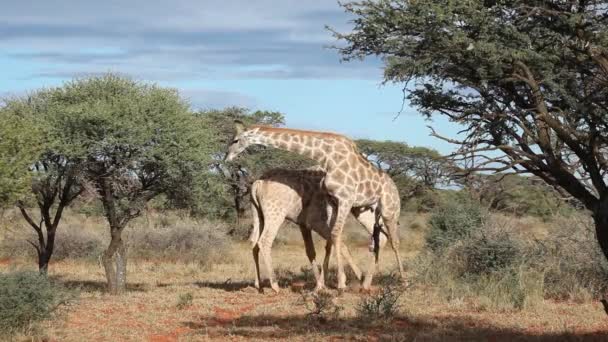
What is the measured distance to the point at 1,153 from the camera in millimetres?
10836

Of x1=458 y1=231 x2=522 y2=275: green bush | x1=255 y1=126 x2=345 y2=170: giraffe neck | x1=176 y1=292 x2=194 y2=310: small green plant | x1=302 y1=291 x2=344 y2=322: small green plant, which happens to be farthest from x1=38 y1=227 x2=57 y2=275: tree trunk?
x1=458 y1=231 x2=522 y2=275: green bush

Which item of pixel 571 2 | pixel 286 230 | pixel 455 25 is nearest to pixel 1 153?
pixel 455 25

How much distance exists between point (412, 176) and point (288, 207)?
91.5 inches

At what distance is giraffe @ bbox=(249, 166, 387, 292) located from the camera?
1417 cm

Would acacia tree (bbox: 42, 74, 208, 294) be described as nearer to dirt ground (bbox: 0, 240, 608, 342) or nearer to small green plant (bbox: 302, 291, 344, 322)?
dirt ground (bbox: 0, 240, 608, 342)

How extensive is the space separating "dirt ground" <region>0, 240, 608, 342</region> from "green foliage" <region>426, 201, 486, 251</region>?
384 cm

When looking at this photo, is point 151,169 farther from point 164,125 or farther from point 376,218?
point 376,218

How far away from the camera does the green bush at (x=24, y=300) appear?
10.2 m

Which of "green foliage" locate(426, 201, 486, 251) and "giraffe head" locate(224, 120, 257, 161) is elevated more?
"giraffe head" locate(224, 120, 257, 161)

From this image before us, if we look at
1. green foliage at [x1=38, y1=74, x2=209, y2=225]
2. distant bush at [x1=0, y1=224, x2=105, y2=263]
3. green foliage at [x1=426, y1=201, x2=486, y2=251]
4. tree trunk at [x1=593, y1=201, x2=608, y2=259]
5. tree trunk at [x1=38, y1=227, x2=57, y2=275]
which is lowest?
distant bush at [x1=0, y1=224, x2=105, y2=263]

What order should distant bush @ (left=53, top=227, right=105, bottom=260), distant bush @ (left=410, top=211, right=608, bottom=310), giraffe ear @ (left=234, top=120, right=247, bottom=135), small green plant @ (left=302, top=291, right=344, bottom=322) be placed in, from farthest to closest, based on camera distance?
distant bush @ (left=53, top=227, right=105, bottom=260) < giraffe ear @ (left=234, top=120, right=247, bottom=135) < distant bush @ (left=410, top=211, right=608, bottom=310) < small green plant @ (left=302, top=291, right=344, bottom=322)

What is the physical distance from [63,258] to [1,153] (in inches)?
473

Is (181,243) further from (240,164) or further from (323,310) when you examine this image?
(323,310)

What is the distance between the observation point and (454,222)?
18.5 metres
